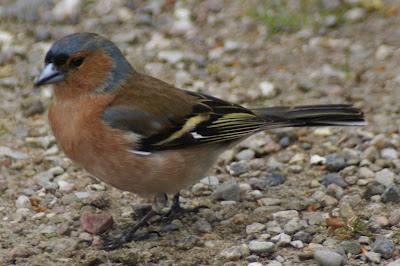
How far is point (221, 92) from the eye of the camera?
6.34 m

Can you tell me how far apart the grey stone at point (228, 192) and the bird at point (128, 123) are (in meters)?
0.37

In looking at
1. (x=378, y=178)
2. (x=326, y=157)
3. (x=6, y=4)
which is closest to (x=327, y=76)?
(x=326, y=157)

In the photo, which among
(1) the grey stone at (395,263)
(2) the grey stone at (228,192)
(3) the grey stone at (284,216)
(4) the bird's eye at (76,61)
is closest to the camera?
(1) the grey stone at (395,263)

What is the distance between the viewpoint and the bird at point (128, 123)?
414 centimetres

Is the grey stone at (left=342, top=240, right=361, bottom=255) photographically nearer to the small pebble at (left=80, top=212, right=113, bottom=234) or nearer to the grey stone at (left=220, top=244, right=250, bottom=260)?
the grey stone at (left=220, top=244, right=250, bottom=260)

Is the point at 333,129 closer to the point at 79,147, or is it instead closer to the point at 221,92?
the point at 221,92

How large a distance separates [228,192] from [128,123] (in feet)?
3.53

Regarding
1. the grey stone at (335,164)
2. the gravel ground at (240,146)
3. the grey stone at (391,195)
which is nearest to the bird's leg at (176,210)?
the gravel ground at (240,146)

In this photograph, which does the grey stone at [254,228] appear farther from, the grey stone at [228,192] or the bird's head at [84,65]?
the bird's head at [84,65]

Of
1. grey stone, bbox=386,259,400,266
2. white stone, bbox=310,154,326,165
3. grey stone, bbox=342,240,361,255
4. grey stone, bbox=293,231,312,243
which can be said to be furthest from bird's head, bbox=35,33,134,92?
grey stone, bbox=386,259,400,266

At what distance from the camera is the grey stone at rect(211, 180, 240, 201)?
4863 mm

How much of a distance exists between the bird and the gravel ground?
46cm

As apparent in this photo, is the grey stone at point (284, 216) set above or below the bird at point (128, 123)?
below

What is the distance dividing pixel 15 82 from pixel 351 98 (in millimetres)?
3461
